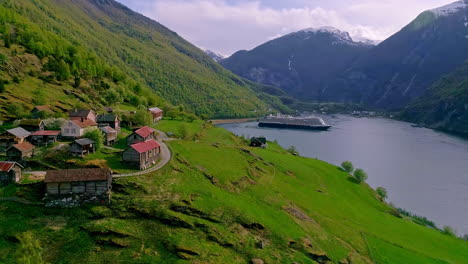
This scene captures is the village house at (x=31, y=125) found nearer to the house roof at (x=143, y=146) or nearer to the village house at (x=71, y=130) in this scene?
the village house at (x=71, y=130)

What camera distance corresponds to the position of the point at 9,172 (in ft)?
147

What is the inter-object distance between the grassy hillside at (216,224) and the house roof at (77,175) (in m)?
2.92

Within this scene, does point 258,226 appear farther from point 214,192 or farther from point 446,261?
point 446,261

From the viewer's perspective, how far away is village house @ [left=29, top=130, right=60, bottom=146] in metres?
61.0

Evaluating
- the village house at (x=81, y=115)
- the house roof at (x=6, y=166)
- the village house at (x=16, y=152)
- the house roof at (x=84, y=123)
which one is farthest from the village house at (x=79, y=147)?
the village house at (x=81, y=115)

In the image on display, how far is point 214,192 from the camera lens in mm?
53031

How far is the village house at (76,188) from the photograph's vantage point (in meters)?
43.3

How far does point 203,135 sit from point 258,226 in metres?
59.4

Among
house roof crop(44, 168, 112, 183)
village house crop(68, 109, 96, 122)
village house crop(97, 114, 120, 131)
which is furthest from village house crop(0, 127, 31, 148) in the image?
village house crop(97, 114, 120, 131)

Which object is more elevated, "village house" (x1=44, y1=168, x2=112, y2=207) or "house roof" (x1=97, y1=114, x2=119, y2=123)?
"house roof" (x1=97, y1=114, x2=119, y2=123)

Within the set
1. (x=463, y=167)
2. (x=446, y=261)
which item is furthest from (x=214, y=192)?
(x=463, y=167)

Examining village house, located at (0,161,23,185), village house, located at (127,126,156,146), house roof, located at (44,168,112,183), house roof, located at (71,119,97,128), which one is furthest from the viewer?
house roof, located at (71,119,97,128)

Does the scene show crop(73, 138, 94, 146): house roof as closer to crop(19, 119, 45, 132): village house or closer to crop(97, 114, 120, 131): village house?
crop(19, 119, 45, 132): village house

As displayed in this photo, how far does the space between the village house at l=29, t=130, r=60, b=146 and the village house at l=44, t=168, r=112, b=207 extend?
21119 mm
